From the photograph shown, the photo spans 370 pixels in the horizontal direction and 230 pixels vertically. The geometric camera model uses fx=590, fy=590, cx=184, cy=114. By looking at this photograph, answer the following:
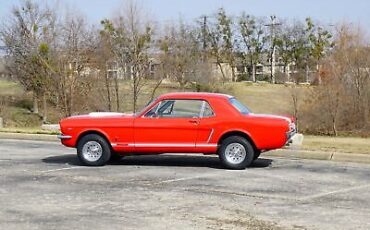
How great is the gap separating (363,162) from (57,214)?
24.4ft

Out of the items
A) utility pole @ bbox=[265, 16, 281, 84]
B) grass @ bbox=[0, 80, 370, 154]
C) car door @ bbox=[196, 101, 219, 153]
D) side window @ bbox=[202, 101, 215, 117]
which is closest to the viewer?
car door @ bbox=[196, 101, 219, 153]

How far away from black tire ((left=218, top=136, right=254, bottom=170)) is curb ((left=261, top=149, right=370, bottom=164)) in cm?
241

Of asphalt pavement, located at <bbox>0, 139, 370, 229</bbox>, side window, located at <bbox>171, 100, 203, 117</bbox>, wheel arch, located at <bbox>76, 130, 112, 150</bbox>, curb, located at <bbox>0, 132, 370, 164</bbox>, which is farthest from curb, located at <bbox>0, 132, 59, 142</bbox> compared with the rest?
curb, located at <bbox>0, 132, 370, 164</bbox>

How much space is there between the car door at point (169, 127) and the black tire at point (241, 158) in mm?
583

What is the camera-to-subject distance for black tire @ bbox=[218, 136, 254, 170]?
11.0 meters

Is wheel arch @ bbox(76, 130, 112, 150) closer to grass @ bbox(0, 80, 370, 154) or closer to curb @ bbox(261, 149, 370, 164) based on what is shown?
curb @ bbox(261, 149, 370, 164)

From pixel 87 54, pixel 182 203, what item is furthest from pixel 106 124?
pixel 87 54

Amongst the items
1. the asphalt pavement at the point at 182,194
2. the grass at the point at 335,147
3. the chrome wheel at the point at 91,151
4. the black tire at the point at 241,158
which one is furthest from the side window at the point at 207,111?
the grass at the point at 335,147

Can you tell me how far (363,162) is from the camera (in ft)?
40.8

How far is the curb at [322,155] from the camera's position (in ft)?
41.3

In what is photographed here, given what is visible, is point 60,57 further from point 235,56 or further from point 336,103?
point 235,56

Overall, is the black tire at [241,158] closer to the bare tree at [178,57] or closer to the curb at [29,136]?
the curb at [29,136]

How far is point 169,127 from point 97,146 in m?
1.48

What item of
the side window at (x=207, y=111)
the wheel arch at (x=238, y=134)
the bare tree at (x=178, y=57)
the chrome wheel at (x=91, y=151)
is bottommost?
the chrome wheel at (x=91, y=151)
